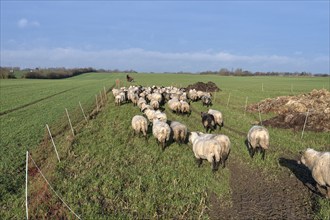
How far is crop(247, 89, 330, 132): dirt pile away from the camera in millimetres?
19984

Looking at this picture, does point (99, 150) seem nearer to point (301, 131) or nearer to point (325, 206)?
point (325, 206)

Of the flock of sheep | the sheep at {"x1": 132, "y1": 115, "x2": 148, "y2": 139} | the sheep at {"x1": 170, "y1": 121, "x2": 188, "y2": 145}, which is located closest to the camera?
the flock of sheep

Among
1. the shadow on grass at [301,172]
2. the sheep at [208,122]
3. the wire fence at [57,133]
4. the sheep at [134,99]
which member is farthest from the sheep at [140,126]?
the sheep at [134,99]

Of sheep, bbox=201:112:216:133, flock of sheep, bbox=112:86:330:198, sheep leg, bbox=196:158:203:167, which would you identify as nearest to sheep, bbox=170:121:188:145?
flock of sheep, bbox=112:86:330:198

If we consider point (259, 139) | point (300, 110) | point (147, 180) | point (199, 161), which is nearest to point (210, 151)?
point (199, 161)

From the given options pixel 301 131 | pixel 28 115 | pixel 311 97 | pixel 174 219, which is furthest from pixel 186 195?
pixel 311 97

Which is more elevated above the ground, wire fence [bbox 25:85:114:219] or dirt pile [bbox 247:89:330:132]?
dirt pile [bbox 247:89:330:132]

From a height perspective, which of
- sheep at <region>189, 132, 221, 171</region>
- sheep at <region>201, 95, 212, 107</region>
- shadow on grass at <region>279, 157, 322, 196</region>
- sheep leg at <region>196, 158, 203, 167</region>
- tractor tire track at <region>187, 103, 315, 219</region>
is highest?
sheep at <region>201, 95, 212, 107</region>

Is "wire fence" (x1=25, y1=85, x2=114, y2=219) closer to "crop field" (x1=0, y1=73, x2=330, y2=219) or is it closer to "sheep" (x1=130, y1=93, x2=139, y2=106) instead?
"crop field" (x1=0, y1=73, x2=330, y2=219)

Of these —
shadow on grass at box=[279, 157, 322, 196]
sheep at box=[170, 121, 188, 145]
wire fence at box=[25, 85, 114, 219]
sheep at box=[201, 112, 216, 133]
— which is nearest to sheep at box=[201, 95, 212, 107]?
wire fence at box=[25, 85, 114, 219]

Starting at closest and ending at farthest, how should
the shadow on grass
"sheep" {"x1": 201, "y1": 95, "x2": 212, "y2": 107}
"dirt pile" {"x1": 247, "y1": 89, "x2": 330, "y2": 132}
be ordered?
1. the shadow on grass
2. "dirt pile" {"x1": 247, "y1": 89, "x2": 330, "y2": 132}
3. "sheep" {"x1": 201, "y1": 95, "x2": 212, "y2": 107}

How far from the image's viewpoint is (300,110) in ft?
78.8

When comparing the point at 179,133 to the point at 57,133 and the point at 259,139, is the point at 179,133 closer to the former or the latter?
the point at 259,139

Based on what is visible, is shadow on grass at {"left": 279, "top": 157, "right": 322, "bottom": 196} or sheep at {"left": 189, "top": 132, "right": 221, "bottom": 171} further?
sheep at {"left": 189, "top": 132, "right": 221, "bottom": 171}
